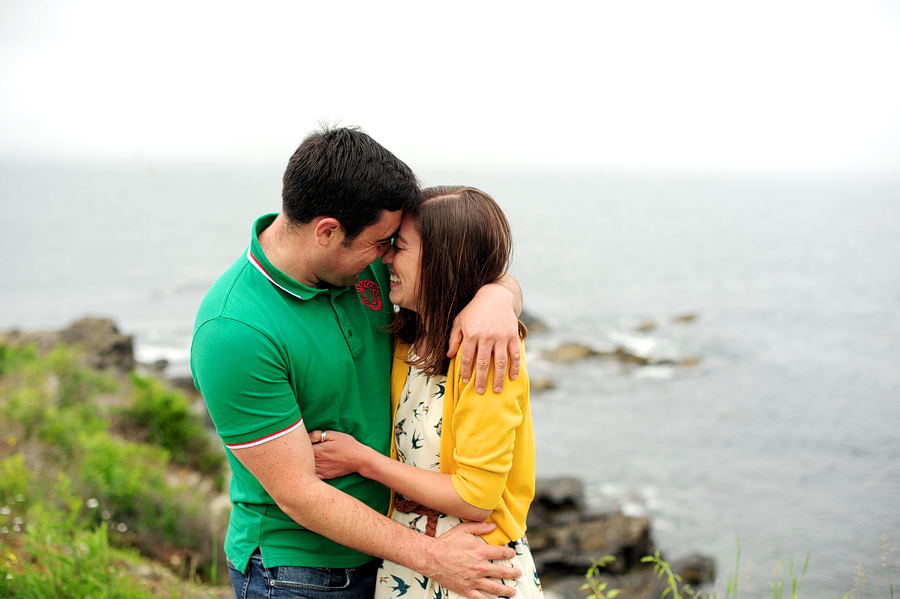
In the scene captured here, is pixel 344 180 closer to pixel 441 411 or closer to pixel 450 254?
pixel 450 254

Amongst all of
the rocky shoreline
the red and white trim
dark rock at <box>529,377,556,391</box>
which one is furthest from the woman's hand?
dark rock at <box>529,377,556,391</box>

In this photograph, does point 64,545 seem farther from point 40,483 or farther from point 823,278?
point 823,278

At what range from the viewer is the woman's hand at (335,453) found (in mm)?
2400

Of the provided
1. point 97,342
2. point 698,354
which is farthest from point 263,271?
point 698,354

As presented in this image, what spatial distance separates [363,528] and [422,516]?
29cm

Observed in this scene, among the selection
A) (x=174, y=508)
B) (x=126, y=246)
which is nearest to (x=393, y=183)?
(x=174, y=508)

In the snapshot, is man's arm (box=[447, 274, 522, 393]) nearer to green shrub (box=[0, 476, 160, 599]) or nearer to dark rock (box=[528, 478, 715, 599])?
green shrub (box=[0, 476, 160, 599])

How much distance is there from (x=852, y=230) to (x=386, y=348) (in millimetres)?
99555

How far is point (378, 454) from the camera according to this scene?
8.13 ft

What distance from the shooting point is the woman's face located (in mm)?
2500

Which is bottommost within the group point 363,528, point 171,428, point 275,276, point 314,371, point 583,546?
point 583,546

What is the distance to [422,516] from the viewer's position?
2514 mm

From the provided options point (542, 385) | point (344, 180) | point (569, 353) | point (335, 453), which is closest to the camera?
point (344, 180)

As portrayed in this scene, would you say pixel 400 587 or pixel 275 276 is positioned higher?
pixel 275 276
